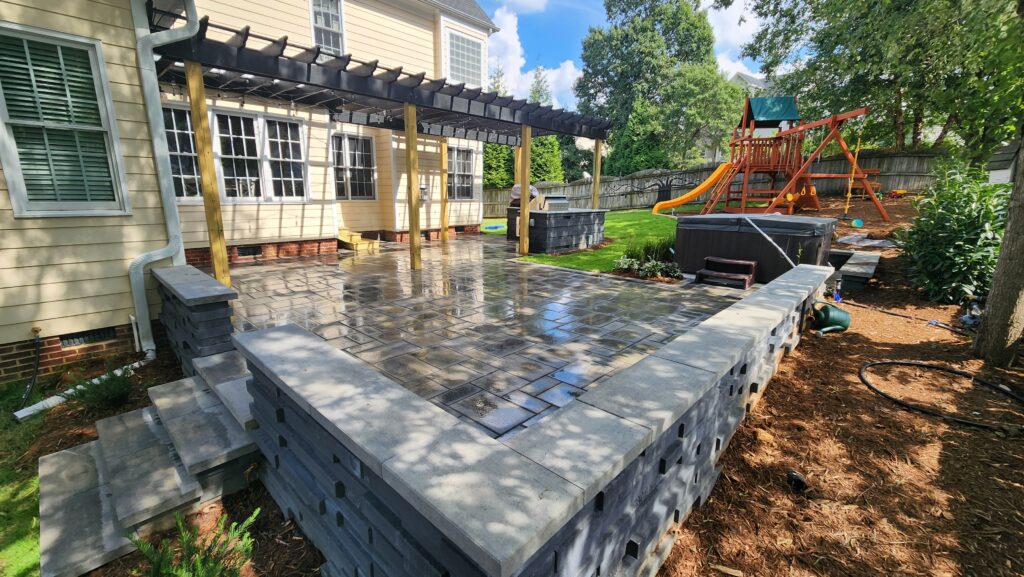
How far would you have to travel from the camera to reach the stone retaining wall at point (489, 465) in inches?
51.9

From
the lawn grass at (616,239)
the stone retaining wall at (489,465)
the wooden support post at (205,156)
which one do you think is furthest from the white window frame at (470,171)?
the stone retaining wall at (489,465)

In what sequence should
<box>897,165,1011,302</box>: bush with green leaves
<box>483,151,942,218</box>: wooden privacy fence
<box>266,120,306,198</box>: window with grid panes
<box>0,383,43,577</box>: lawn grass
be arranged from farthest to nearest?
1. <box>483,151,942,218</box>: wooden privacy fence
2. <box>266,120,306,198</box>: window with grid panes
3. <box>897,165,1011,302</box>: bush with green leaves
4. <box>0,383,43,577</box>: lawn grass

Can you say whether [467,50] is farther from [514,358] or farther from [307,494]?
[307,494]

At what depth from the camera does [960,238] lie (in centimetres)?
595

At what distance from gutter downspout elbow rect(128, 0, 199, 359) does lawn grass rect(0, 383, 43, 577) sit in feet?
4.12

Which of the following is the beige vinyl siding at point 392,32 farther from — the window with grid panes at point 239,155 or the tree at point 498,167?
the tree at point 498,167

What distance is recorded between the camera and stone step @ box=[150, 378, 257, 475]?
2.78m

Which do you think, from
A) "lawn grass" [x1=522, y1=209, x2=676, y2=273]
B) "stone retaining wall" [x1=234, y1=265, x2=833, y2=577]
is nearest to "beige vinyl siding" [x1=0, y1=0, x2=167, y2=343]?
"stone retaining wall" [x1=234, y1=265, x2=833, y2=577]

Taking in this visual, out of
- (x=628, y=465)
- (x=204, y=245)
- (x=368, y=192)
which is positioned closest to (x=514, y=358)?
(x=628, y=465)

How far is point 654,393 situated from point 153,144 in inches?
232

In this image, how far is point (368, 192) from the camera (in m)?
11.7

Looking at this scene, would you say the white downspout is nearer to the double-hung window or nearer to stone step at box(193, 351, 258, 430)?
stone step at box(193, 351, 258, 430)

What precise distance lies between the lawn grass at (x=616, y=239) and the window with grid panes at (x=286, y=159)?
18.0 ft

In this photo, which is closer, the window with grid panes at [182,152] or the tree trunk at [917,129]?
the window with grid panes at [182,152]
